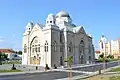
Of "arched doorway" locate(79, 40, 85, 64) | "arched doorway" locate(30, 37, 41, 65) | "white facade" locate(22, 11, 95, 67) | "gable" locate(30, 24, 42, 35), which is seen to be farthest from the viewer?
"arched doorway" locate(79, 40, 85, 64)

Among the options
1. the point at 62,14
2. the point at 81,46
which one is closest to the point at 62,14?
the point at 62,14

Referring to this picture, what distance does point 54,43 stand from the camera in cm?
6112

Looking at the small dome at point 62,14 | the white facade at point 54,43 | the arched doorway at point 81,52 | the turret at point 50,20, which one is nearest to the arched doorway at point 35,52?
the white facade at point 54,43

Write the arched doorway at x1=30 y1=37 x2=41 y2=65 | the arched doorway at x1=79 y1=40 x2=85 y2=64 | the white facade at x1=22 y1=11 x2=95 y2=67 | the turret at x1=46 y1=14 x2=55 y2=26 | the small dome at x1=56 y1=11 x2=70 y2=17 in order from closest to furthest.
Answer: the white facade at x1=22 y1=11 x2=95 y2=67 < the turret at x1=46 y1=14 x2=55 y2=26 < the arched doorway at x1=30 y1=37 x2=41 y2=65 < the arched doorway at x1=79 y1=40 x2=85 y2=64 < the small dome at x1=56 y1=11 x2=70 y2=17

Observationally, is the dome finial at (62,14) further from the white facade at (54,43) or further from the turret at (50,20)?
the turret at (50,20)

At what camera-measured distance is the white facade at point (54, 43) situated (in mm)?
60625

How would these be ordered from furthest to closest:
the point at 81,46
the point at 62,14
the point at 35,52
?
1. the point at 62,14
2. the point at 81,46
3. the point at 35,52

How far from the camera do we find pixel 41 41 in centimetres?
6331

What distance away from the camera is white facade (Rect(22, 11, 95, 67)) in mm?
60625

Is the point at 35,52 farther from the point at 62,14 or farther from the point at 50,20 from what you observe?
the point at 62,14

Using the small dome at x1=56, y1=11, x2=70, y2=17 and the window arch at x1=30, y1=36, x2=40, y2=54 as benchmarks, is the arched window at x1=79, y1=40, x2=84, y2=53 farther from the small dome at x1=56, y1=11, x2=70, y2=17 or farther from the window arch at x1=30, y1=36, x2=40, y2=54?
the window arch at x1=30, y1=36, x2=40, y2=54

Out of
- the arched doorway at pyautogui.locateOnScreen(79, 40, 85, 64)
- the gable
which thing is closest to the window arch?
the gable

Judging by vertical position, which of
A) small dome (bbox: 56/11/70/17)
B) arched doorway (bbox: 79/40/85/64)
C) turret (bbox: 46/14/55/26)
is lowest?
arched doorway (bbox: 79/40/85/64)

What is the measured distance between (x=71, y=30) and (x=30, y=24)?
14.4 metres
